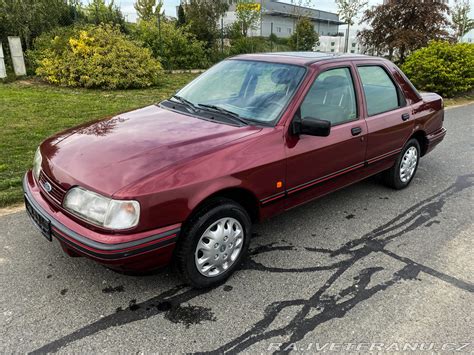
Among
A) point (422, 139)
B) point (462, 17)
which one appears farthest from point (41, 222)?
point (462, 17)

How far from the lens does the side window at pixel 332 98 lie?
137 inches

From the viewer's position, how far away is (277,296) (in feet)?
9.41

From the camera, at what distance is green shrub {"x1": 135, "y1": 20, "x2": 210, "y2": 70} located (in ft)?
48.3

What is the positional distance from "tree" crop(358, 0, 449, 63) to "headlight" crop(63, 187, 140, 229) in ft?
48.3

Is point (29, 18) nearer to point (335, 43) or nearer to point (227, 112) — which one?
point (227, 112)

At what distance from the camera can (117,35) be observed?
12.1m

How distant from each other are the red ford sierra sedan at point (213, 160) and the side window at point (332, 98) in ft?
0.04

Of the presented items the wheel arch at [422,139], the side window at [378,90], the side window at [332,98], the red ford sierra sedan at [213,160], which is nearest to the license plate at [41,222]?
the red ford sierra sedan at [213,160]

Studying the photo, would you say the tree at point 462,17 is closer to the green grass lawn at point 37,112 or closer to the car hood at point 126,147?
the green grass lawn at point 37,112

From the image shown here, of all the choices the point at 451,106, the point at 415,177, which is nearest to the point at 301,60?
the point at 415,177

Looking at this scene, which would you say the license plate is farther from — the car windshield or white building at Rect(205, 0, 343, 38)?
white building at Rect(205, 0, 343, 38)

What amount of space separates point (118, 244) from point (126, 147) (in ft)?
2.51

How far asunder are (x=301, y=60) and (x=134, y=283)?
7.85ft

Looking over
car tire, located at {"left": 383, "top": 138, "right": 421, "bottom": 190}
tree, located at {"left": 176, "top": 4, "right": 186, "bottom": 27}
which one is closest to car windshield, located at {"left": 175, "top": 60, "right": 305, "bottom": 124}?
car tire, located at {"left": 383, "top": 138, "right": 421, "bottom": 190}
